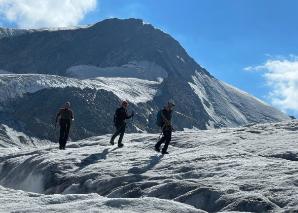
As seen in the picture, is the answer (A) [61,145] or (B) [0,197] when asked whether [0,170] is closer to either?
(A) [61,145]

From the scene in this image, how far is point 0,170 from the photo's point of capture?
33.2 metres

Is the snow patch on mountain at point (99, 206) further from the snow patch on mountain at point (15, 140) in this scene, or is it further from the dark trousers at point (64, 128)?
the snow patch on mountain at point (15, 140)

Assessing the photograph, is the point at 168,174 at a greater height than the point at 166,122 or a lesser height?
lesser

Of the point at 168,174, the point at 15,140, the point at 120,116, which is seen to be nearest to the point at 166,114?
the point at 120,116

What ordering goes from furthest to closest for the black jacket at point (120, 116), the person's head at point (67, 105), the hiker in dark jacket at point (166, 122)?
the person's head at point (67, 105) < the black jacket at point (120, 116) < the hiker in dark jacket at point (166, 122)

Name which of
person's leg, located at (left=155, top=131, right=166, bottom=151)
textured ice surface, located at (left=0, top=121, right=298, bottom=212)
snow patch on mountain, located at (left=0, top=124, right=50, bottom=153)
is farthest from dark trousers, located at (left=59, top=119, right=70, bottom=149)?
snow patch on mountain, located at (left=0, top=124, right=50, bottom=153)

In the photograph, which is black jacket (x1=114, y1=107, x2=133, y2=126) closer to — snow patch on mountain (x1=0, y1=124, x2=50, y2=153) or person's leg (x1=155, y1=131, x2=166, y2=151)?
person's leg (x1=155, y1=131, x2=166, y2=151)

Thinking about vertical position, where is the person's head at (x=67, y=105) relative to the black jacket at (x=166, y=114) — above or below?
above

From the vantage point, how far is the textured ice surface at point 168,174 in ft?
46.5

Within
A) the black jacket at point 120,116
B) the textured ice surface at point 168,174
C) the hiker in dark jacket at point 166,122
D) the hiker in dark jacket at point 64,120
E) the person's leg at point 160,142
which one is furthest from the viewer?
the hiker in dark jacket at point 64,120

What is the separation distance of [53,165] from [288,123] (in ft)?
52.7

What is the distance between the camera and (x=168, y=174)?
24.0m

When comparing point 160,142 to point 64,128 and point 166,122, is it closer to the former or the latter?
point 166,122

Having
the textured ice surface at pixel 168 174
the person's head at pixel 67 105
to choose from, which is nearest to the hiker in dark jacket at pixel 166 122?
the textured ice surface at pixel 168 174
